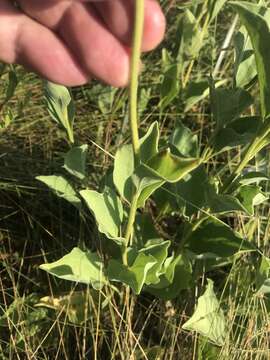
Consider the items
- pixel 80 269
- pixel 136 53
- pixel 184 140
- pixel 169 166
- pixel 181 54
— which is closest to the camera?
pixel 136 53

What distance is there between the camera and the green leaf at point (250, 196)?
2.86ft

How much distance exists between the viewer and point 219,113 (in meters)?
0.89

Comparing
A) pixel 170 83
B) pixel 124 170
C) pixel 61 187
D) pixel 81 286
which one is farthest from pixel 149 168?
pixel 170 83

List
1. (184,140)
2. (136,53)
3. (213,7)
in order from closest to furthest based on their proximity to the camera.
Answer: (136,53) < (184,140) < (213,7)

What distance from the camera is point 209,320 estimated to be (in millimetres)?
936

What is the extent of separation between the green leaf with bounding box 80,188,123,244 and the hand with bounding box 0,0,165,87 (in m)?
0.15

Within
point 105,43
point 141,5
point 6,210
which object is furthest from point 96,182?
point 141,5

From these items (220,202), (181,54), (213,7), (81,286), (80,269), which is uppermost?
(213,7)

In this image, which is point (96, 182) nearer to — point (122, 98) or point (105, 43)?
point (122, 98)

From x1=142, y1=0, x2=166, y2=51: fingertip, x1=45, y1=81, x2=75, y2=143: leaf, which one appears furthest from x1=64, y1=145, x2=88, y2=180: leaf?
x1=142, y1=0, x2=166, y2=51: fingertip

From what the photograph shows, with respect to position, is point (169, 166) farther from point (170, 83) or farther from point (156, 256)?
point (170, 83)

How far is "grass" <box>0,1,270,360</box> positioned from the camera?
978 mm

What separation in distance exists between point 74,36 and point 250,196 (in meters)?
0.34

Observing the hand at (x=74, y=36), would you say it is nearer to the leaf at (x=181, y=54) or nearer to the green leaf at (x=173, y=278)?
the green leaf at (x=173, y=278)
